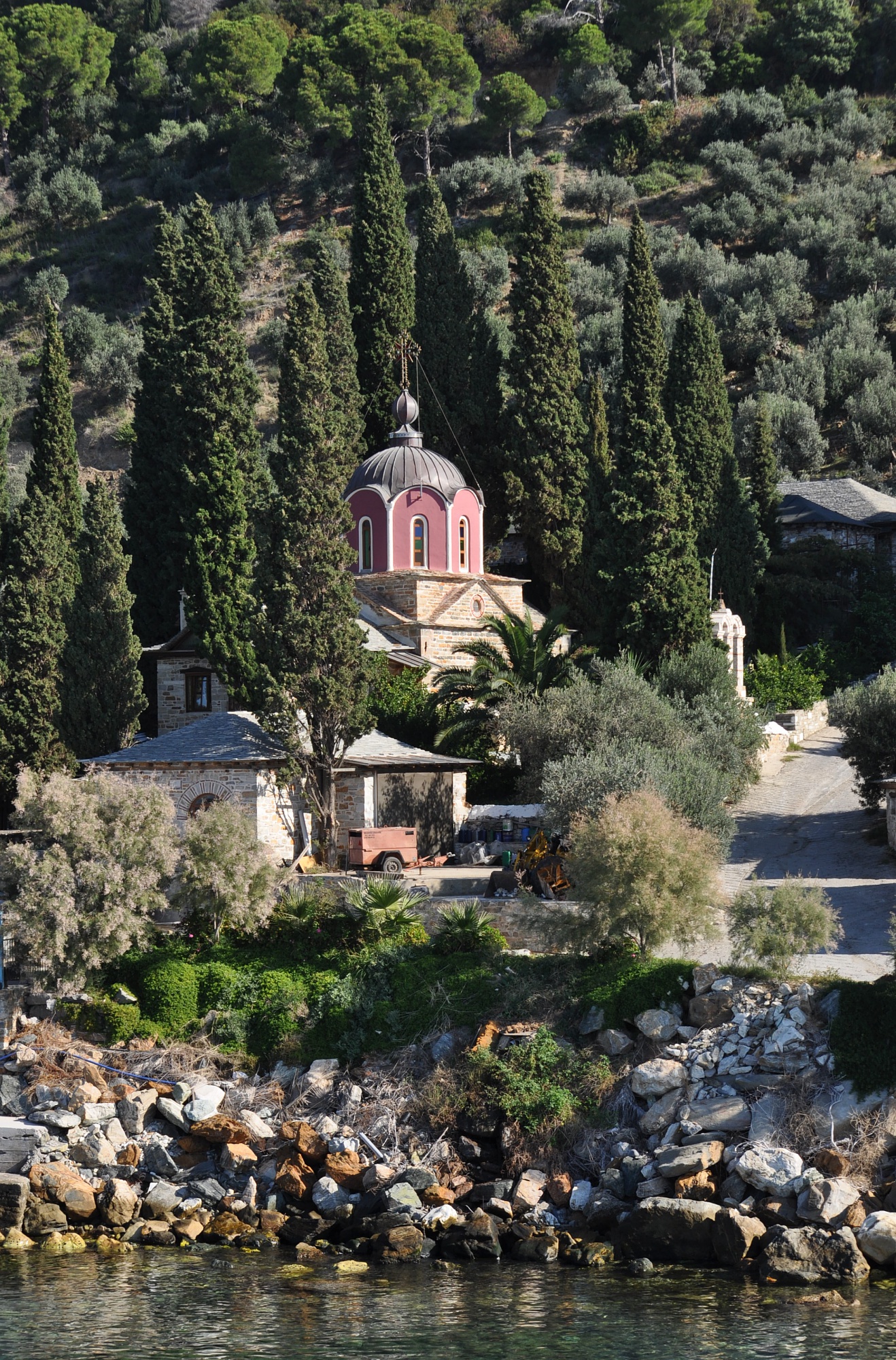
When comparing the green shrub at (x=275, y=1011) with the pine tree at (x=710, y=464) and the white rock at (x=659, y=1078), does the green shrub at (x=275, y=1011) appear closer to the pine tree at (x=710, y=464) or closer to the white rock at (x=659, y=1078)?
the white rock at (x=659, y=1078)

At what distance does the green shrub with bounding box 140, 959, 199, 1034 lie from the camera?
27250mm

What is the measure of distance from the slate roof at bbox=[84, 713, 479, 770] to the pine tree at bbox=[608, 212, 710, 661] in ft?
27.1

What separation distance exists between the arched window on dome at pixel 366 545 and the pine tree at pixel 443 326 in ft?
26.1

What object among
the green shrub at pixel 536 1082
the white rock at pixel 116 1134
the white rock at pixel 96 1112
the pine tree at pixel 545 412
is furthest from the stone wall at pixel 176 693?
the green shrub at pixel 536 1082

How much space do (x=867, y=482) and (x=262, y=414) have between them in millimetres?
32678

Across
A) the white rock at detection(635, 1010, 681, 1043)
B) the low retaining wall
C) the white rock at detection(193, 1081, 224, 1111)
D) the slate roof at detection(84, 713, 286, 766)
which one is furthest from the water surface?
the slate roof at detection(84, 713, 286, 766)

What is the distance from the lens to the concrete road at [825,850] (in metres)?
26.9

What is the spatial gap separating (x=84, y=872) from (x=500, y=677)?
46.8 ft

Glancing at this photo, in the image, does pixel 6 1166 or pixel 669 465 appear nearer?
pixel 6 1166

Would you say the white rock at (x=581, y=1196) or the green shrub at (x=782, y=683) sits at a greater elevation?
the green shrub at (x=782, y=683)

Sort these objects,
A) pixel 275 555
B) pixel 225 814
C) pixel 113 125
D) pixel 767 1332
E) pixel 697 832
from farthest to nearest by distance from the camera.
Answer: pixel 113 125 < pixel 275 555 < pixel 225 814 < pixel 697 832 < pixel 767 1332

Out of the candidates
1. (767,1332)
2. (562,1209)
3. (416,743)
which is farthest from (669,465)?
(767,1332)

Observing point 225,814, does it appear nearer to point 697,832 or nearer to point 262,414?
point 697,832

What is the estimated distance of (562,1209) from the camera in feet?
74.2
